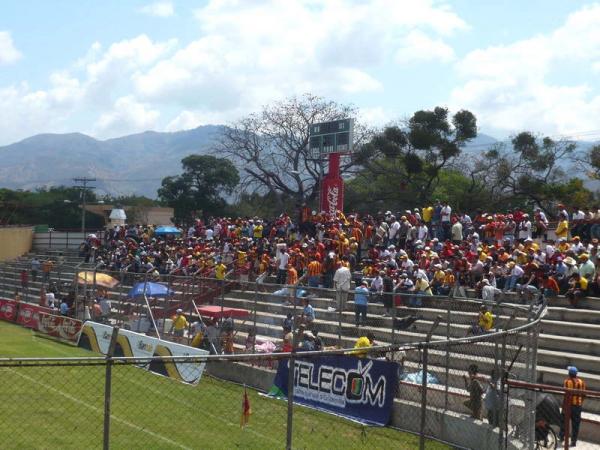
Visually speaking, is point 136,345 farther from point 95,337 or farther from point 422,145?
point 422,145

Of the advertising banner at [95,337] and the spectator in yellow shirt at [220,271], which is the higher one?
the spectator in yellow shirt at [220,271]

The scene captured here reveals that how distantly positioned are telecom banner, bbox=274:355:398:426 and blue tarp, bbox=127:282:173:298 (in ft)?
34.2

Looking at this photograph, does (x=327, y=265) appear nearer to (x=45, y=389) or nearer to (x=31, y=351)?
(x=31, y=351)

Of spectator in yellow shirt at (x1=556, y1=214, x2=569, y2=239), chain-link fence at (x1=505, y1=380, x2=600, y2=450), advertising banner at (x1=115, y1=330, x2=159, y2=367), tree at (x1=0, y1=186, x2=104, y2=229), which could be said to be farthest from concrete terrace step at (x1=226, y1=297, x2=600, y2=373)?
tree at (x1=0, y1=186, x2=104, y2=229)

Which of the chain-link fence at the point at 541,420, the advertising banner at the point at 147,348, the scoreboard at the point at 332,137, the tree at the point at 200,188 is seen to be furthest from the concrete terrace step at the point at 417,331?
the tree at the point at 200,188

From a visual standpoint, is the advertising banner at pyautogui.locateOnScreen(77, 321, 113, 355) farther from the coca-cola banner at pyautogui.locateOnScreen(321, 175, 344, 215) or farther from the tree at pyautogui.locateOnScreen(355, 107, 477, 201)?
the tree at pyautogui.locateOnScreen(355, 107, 477, 201)

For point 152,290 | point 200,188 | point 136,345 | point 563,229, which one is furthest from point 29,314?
point 200,188

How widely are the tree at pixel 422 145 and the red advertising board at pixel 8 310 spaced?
25585 millimetres

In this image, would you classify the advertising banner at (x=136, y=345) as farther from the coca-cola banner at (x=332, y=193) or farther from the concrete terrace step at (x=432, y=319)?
the coca-cola banner at (x=332, y=193)

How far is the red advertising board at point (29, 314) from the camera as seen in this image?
29.4 m

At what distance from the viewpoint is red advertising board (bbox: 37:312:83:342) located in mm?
25688

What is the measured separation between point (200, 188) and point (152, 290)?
179ft

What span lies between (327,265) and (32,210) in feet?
197

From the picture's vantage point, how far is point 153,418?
1352 centimetres
